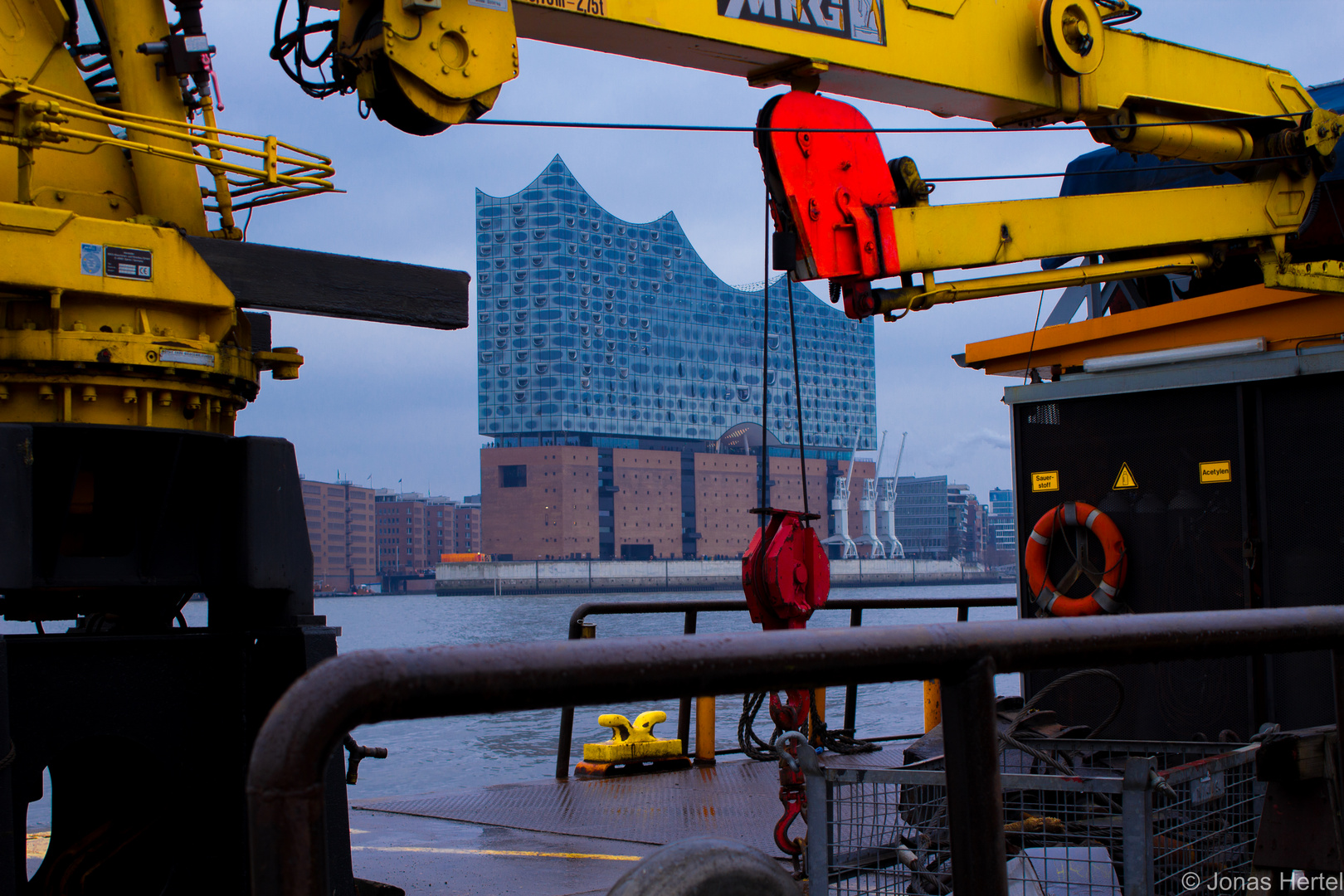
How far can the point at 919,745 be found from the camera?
4.60m

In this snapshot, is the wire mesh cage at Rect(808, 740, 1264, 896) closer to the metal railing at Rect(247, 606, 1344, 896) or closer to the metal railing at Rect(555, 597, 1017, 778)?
the metal railing at Rect(247, 606, 1344, 896)

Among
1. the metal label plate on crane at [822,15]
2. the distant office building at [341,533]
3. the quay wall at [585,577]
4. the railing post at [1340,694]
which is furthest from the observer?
the distant office building at [341,533]

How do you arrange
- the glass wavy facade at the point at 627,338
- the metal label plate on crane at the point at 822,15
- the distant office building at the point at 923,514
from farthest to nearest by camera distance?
1. the distant office building at the point at 923,514
2. the glass wavy facade at the point at 627,338
3. the metal label plate on crane at the point at 822,15

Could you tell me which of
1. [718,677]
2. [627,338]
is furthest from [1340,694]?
[627,338]

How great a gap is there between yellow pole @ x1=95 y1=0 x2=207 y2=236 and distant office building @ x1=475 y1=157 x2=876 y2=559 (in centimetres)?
11124

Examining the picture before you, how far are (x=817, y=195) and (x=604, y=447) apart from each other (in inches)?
4652

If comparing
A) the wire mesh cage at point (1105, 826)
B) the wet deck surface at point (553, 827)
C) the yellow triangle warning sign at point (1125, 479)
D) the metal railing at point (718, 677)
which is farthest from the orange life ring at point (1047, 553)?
the metal railing at point (718, 677)

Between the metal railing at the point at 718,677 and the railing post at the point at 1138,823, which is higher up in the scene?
the metal railing at the point at 718,677

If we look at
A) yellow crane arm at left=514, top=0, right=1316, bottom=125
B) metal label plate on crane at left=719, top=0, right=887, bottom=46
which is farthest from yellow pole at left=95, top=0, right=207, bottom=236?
metal label plate on crane at left=719, top=0, right=887, bottom=46

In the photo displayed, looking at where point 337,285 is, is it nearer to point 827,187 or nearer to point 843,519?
point 827,187

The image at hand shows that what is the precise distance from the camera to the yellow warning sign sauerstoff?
7.00 metres

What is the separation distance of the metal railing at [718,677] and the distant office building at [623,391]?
11431cm

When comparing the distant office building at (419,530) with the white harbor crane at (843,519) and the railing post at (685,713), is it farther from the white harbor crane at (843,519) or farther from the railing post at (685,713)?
the railing post at (685,713)

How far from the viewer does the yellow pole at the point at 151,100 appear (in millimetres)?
4539
